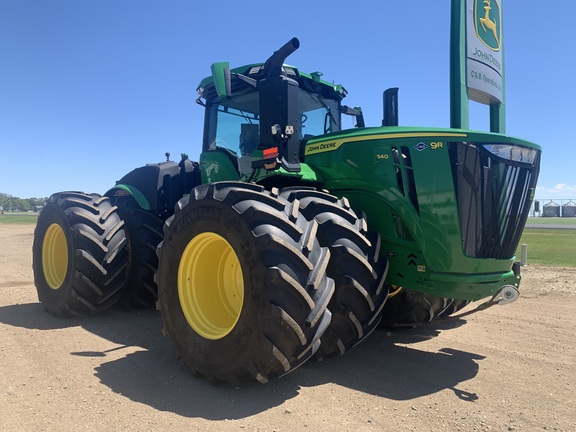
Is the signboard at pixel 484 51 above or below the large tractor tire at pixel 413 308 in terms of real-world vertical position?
above

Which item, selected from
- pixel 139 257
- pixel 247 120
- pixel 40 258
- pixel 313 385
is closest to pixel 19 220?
pixel 40 258

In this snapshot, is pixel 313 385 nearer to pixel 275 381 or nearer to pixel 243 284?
pixel 275 381

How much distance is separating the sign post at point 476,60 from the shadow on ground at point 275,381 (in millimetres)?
2345

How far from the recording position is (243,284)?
3.49m

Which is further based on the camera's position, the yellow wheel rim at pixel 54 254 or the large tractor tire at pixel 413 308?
the yellow wheel rim at pixel 54 254

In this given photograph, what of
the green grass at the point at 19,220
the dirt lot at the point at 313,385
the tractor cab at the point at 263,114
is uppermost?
the tractor cab at the point at 263,114

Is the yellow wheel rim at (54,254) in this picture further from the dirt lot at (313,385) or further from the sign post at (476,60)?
the sign post at (476,60)

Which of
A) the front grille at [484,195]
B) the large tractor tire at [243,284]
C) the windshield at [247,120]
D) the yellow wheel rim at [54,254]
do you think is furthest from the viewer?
the yellow wheel rim at [54,254]

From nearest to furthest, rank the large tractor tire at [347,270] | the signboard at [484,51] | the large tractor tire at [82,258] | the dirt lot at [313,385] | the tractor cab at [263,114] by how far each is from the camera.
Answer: the dirt lot at [313,385] < the large tractor tire at [347,270] < the tractor cab at [263,114] < the signboard at [484,51] < the large tractor tire at [82,258]

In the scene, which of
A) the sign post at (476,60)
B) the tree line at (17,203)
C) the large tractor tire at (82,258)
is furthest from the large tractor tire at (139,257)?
the tree line at (17,203)

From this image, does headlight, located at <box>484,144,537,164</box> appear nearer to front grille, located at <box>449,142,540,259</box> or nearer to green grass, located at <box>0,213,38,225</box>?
front grille, located at <box>449,142,540,259</box>

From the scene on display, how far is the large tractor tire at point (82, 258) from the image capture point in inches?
215

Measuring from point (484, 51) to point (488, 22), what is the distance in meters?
0.43

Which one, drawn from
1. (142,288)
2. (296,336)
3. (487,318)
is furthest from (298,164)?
(487,318)
